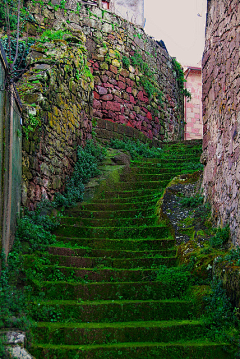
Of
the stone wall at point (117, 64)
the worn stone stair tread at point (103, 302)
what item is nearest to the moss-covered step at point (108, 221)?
the worn stone stair tread at point (103, 302)

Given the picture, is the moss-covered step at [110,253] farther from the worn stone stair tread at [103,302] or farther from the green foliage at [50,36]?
the green foliage at [50,36]

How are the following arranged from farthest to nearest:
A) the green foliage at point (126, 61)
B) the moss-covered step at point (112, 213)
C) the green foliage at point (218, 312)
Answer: the green foliage at point (126, 61) → the moss-covered step at point (112, 213) → the green foliage at point (218, 312)

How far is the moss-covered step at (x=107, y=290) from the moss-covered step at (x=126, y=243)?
0.91 m

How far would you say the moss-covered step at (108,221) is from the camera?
5617mm

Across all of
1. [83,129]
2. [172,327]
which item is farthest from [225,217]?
[83,129]

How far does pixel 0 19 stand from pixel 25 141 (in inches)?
240

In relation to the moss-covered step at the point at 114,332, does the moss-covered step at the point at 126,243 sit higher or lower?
higher

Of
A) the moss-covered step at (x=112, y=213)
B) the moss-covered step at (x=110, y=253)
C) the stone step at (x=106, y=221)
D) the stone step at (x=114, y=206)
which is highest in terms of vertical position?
the stone step at (x=114, y=206)

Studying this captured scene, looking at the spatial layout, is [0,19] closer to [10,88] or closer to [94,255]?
[10,88]

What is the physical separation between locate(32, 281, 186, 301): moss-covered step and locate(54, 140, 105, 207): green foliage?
2.24 m

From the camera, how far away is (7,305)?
3.21 metres

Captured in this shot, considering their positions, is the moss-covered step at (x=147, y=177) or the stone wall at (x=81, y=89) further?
the moss-covered step at (x=147, y=177)

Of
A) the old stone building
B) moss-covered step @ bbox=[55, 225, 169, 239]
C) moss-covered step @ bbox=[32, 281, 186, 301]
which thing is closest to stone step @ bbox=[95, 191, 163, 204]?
moss-covered step @ bbox=[55, 225, 169, 239]

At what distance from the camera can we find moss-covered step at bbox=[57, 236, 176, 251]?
4871 mm
